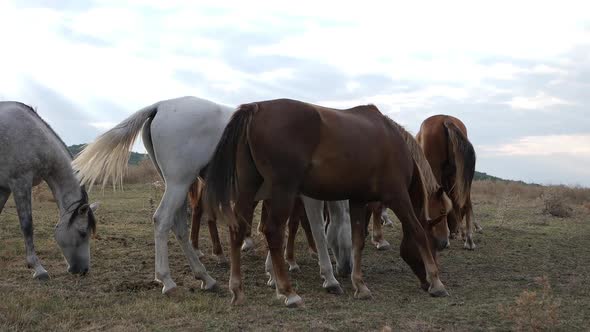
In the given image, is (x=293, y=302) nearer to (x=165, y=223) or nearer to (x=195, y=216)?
(x=165, y=223)

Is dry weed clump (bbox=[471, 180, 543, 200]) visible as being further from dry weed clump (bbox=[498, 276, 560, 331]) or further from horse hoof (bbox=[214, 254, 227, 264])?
dry weed clump (bbox=[498, 276, 560, 331])

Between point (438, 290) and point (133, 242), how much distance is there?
472 cm

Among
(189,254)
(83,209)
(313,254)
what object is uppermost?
(83,209)

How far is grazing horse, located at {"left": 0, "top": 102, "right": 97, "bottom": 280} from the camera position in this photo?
6203 millimetres

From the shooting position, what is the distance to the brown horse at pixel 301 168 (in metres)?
4.80

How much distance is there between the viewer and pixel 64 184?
664 cm

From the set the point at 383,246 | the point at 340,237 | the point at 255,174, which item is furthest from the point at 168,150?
the point at 383,246

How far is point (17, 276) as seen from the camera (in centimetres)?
612

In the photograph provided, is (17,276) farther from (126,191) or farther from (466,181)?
(126,191)

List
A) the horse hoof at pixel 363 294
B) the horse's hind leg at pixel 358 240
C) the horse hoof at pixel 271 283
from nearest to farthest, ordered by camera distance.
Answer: the horse hoof at pixel 363 294
the horse's hind leg at pixel 358 240
the horse hoof at pixel 271 283

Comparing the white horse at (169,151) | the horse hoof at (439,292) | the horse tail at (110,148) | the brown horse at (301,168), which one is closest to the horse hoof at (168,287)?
the white horse at (169,151)

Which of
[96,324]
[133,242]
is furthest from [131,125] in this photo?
[133,242]

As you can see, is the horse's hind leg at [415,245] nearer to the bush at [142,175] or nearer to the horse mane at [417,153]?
the horse mane at [417,153]

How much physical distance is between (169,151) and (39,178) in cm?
212
